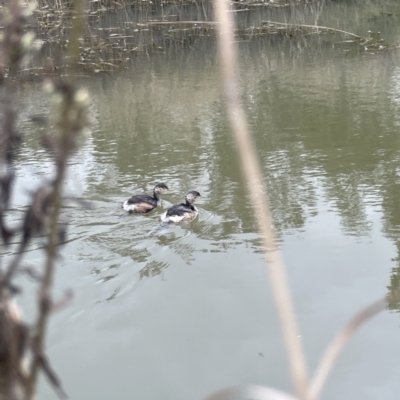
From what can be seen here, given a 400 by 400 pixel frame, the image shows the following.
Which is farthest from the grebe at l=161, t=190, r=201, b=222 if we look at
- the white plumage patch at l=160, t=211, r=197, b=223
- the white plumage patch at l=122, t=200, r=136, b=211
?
the white plumage patch at l=122, t=200, r=136, b=211

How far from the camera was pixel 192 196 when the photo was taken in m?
6.25

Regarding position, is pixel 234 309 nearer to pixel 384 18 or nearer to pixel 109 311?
pixel 109 311

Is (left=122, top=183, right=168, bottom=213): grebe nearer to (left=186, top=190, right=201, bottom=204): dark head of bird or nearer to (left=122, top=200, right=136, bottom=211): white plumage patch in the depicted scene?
(left=122, top=200, right=136, bottom=211): white plumage patch

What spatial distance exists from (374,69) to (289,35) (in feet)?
14.9

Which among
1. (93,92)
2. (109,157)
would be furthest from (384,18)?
(109,157)

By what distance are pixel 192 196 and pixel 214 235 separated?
2.45 ft

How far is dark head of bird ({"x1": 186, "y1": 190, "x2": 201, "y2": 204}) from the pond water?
174 millimetres

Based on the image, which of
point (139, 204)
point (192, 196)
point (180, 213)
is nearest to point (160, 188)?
point (192, 196)

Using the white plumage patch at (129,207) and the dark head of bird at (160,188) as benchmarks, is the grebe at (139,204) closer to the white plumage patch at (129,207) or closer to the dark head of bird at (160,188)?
the white plumage patch at (129,207)

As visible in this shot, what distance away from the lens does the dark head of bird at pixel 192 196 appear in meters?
6.19

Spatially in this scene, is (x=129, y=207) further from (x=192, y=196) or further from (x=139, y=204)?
(x=192, y=196)

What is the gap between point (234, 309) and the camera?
433cm

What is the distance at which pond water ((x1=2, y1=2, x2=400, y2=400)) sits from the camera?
12.5 ft

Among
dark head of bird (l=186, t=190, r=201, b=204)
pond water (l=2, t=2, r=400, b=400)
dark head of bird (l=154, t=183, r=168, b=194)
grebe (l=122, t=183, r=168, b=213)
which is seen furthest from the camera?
dark head of bird (l=154, t=183, r=168, b=194)
